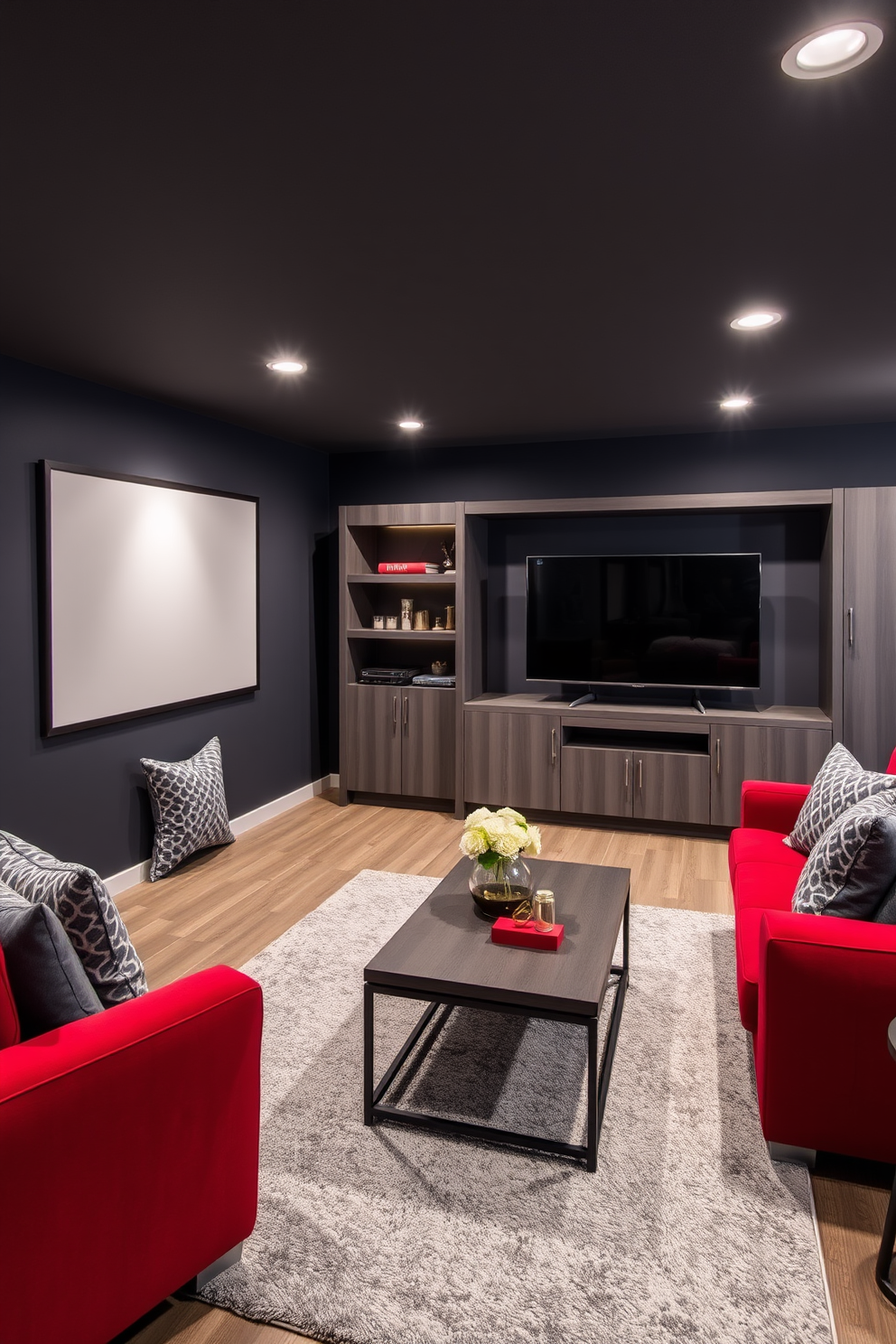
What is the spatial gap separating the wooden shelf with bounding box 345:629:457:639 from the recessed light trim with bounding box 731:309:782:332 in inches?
92.7

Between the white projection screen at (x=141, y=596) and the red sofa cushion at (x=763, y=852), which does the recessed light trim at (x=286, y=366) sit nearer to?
the white projection screen at (x=141, y=596)

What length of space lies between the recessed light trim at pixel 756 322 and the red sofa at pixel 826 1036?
72.2 inches

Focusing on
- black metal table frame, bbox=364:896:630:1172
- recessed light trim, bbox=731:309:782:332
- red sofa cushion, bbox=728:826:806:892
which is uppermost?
recessed light trim, bbox=731:309:782:332

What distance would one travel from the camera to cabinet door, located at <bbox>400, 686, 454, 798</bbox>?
15.6ft

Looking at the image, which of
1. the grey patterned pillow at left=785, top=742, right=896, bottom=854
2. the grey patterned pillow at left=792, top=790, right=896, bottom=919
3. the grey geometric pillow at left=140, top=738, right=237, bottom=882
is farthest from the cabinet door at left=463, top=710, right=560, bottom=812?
the grey patterned pillow at left=792, top=790, right=896, bottom=919

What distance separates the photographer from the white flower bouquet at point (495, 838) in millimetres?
2068

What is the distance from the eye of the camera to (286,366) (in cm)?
313

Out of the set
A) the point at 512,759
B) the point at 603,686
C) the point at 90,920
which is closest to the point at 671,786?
the point at 603,686

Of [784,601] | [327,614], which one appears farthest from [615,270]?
[327,614]

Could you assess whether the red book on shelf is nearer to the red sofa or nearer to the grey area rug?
the grey area rug

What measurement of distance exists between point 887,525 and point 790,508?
514mm

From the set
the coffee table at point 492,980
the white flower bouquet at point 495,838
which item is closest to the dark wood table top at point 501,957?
the coffee table at point 492,980

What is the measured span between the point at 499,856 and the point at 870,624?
2.72 metres

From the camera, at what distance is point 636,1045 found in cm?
230
